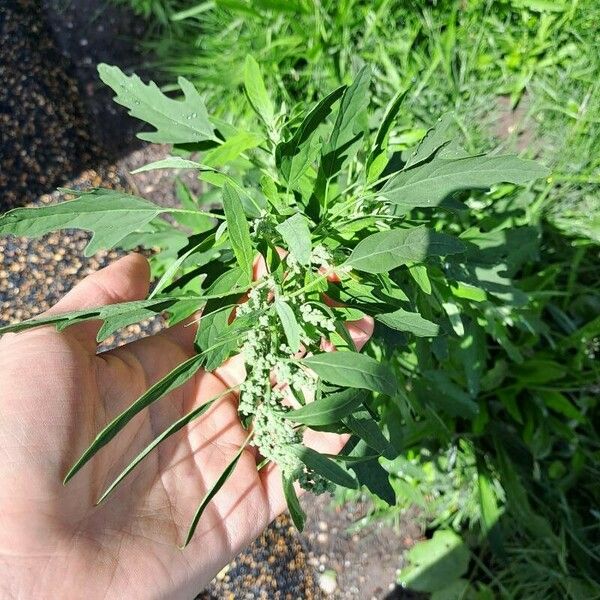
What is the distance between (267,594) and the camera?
188cm

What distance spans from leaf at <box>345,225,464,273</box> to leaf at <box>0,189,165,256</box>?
34cm

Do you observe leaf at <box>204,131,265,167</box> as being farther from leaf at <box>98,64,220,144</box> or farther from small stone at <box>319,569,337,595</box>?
small stone at <box>319,569,337,595</box>

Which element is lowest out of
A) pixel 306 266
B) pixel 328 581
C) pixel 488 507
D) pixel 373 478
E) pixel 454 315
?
pixel 328 581

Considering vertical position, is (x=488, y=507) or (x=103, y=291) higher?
(x=103, y=291)

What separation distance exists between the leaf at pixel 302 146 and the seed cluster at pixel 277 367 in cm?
14

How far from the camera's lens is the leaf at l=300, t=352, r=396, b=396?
0.90m

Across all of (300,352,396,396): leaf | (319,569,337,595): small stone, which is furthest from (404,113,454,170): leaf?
(319,569,337,595): small stone

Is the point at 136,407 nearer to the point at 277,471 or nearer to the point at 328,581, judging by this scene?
the point at 277,471

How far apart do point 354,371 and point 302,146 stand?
36cm

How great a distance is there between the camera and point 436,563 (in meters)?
1.84

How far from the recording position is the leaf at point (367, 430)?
989 mm

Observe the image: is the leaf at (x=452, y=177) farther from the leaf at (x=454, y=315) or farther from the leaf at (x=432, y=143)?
the leaf at (x=454, y=315)

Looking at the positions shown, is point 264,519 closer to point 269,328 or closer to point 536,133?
point 269,328

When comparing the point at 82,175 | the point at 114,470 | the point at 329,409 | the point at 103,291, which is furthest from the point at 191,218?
the point at 82,175
